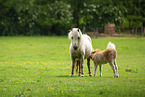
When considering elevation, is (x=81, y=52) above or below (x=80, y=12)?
below

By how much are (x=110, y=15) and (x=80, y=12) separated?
18.3ft

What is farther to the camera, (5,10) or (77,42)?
(5,10)

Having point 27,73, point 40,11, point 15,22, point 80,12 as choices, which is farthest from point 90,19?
point 27,73

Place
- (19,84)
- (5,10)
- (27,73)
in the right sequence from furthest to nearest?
(5,10) → (27,73) → (19,84)

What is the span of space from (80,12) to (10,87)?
43.5 meters

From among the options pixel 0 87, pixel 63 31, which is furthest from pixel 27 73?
pixel 63 31

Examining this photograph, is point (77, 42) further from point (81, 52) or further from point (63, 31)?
point (63, 31)

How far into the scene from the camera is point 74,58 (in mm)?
13062

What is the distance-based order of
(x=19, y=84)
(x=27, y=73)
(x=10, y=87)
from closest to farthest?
(x=10, y=87) < (x=19, y=84) < (x=27, y=73)

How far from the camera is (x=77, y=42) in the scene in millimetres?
12422

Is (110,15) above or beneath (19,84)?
above

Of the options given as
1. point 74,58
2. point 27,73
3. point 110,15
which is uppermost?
point 110,15

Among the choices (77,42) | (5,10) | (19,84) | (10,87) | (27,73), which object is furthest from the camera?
(5,10)

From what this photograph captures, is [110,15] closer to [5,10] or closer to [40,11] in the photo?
[40,11]
